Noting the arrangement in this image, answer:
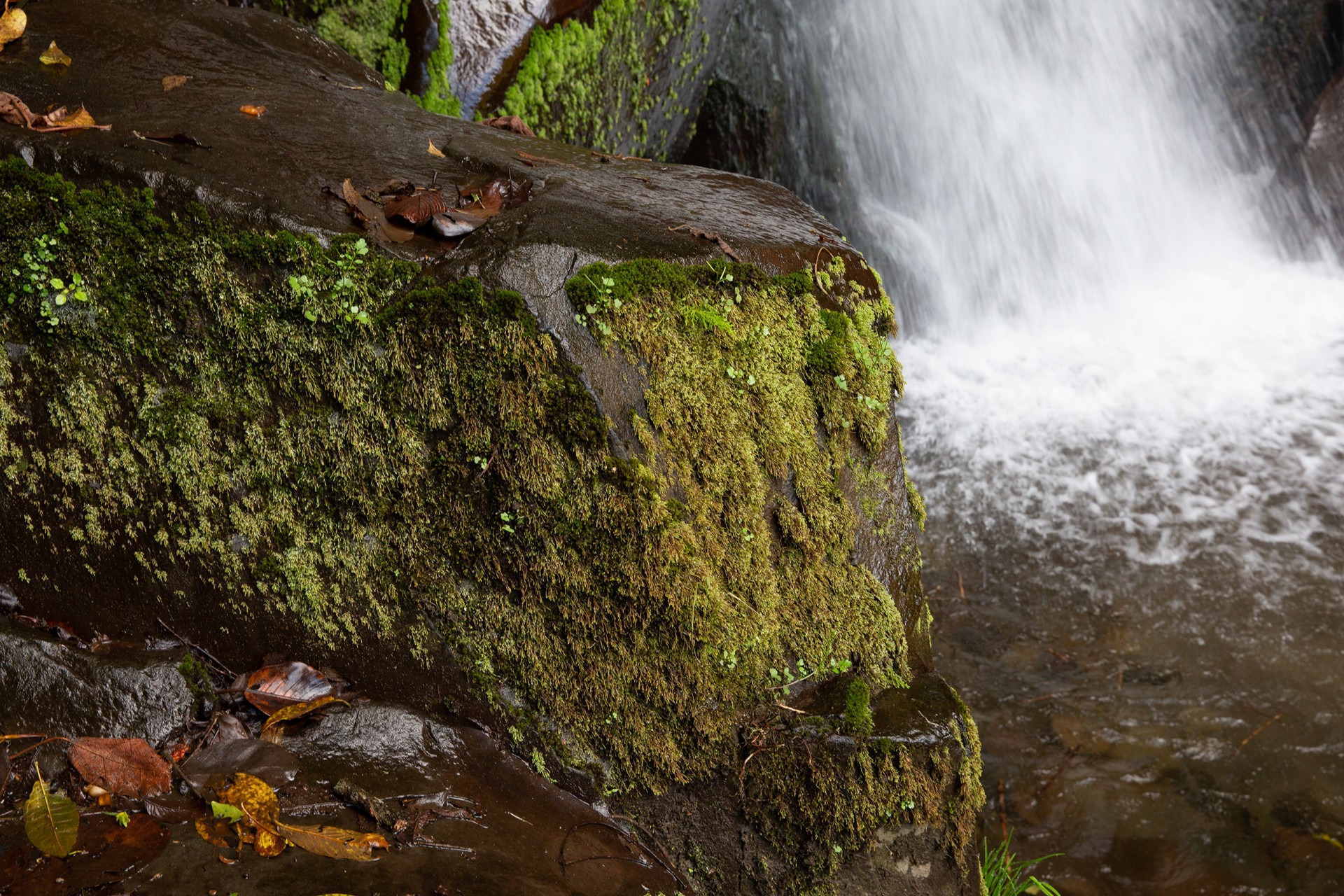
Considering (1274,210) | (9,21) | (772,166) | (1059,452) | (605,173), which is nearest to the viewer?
(605,173)

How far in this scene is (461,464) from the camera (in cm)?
253

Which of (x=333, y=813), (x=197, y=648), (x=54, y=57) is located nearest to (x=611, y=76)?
(x=54, y=57)

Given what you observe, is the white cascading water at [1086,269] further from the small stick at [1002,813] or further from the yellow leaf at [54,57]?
the yellow leaf at [54,57]

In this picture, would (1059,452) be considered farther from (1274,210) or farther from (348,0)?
(1274,210)

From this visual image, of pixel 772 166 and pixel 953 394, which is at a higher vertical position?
pixel 772 166

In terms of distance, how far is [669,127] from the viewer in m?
6.54

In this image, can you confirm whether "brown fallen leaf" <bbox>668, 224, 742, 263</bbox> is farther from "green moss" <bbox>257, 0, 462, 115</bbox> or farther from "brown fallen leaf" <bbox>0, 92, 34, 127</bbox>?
→ "green moss" <bbox>257, 0, 462, 115</bbox>

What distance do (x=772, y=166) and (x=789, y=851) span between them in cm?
652

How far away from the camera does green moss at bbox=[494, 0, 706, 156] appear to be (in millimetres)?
4930

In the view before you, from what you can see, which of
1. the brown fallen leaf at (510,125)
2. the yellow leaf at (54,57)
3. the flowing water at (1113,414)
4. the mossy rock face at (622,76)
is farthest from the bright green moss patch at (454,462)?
A: the mossy rock face at (622,76)

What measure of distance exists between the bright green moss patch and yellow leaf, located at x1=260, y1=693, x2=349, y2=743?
7.4 inches

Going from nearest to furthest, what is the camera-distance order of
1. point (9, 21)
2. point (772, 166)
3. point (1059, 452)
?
point (9, 21)
point (1059, 452)
point (772, 166)

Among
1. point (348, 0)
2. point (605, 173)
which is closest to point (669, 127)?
point (348, 0)

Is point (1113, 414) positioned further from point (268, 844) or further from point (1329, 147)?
point (268, 844)
